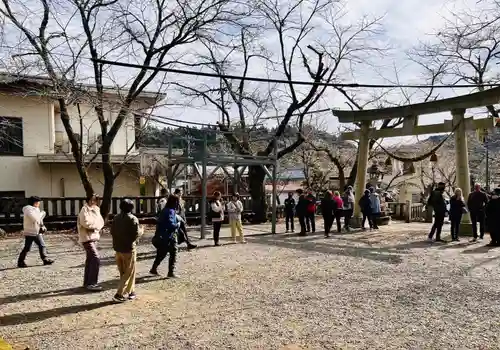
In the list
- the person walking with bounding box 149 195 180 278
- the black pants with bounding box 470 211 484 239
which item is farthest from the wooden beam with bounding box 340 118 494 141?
the person walking with bounding box 149 195 180 278

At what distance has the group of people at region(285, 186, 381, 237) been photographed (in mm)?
15953

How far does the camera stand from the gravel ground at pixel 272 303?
5738 millimetres

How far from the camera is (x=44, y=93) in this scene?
1463cm

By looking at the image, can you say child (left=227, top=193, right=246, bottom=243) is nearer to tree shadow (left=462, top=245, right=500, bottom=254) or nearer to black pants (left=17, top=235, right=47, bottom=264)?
black pants (left=17, top=235, right=47, bottom=264)

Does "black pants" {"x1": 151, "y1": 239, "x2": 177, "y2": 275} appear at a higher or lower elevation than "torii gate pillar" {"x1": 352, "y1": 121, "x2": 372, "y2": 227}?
lower

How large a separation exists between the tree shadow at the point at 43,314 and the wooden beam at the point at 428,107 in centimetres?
1223

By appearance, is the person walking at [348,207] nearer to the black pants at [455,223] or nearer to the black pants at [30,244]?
the black pants at [455,223]

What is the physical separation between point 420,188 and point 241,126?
29.0 metres

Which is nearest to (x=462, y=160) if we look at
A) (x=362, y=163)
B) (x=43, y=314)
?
(x=362, y=163)

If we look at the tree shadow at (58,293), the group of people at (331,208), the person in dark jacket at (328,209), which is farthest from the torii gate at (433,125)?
the tree shadow at (58,293)

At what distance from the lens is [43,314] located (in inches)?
271

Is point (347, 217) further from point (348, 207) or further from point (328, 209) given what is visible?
point (328, 209)

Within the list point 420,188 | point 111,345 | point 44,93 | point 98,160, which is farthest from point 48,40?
point 420,188

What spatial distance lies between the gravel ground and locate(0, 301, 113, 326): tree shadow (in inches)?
0.6
